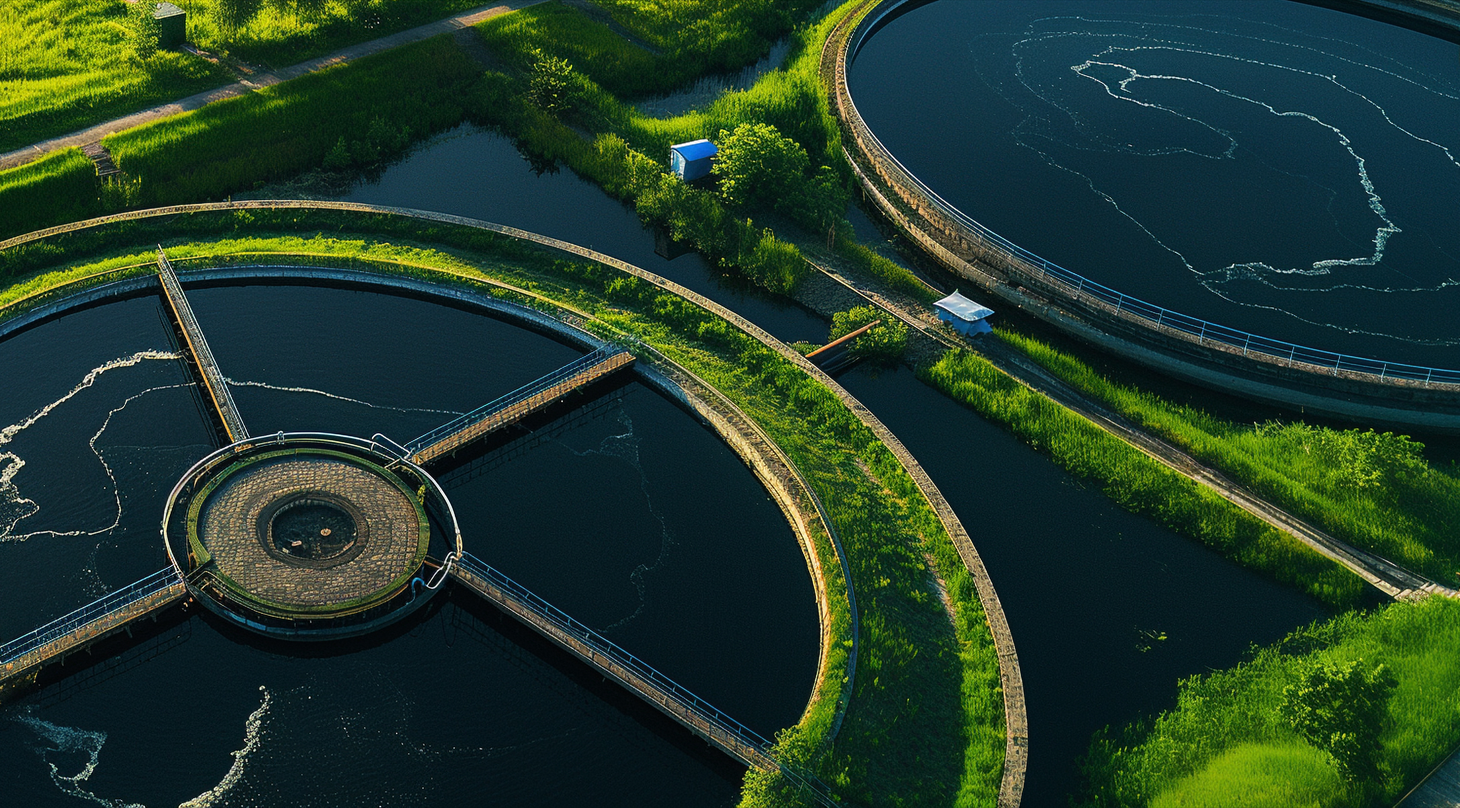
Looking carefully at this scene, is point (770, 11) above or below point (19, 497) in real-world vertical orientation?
above

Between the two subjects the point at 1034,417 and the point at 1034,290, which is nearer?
the point at 1034,417

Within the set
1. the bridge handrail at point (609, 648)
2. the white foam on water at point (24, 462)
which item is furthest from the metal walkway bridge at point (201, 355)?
the bridge handrail at point (609, 648)

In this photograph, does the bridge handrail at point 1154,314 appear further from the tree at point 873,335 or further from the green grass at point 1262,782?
the green grass at point 1262,782

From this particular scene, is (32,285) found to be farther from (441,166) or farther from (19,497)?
(441,166)

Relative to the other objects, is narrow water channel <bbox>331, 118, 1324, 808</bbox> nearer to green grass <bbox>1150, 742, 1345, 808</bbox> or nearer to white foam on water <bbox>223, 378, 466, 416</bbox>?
green grass <bbox>1150, 742, 1345, 808</bbox>

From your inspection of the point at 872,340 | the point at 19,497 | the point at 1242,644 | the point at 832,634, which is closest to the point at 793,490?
the point at 832,634

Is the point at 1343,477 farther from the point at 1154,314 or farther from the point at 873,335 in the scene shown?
the point at 873,335
